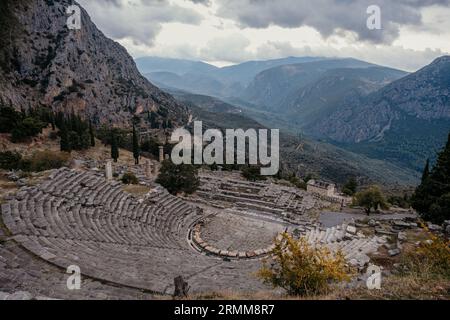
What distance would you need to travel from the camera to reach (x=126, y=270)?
12.7 m

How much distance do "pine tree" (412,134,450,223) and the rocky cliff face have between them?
84.2m

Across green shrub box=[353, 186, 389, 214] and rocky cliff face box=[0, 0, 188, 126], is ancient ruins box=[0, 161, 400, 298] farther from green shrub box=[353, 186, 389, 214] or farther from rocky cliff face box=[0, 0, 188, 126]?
rocky cliff face box=[0, 0, 188, 126]

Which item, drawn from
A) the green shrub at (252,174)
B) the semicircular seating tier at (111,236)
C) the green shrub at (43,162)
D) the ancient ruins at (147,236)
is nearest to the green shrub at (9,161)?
the green shrub at (43,162)

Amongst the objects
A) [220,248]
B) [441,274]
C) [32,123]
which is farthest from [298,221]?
[32,123]

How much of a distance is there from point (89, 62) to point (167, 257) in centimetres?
11252

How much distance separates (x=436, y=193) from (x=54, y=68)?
335ft

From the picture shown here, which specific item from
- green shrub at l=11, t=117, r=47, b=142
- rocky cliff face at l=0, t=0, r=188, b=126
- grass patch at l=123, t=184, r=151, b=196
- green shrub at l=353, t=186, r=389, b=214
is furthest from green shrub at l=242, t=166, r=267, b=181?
rocky cliff face at l=0, t=0, r=188, b=126

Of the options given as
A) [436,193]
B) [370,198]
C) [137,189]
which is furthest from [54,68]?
[436,193]

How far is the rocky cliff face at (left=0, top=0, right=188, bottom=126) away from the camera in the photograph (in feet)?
273

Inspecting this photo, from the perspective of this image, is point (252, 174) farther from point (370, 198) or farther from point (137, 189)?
point (137, 189)

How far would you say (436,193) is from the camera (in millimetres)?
28438

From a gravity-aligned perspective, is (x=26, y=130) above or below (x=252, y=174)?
above

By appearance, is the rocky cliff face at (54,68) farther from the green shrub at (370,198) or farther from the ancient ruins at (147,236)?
the green shrub at (370,198)
